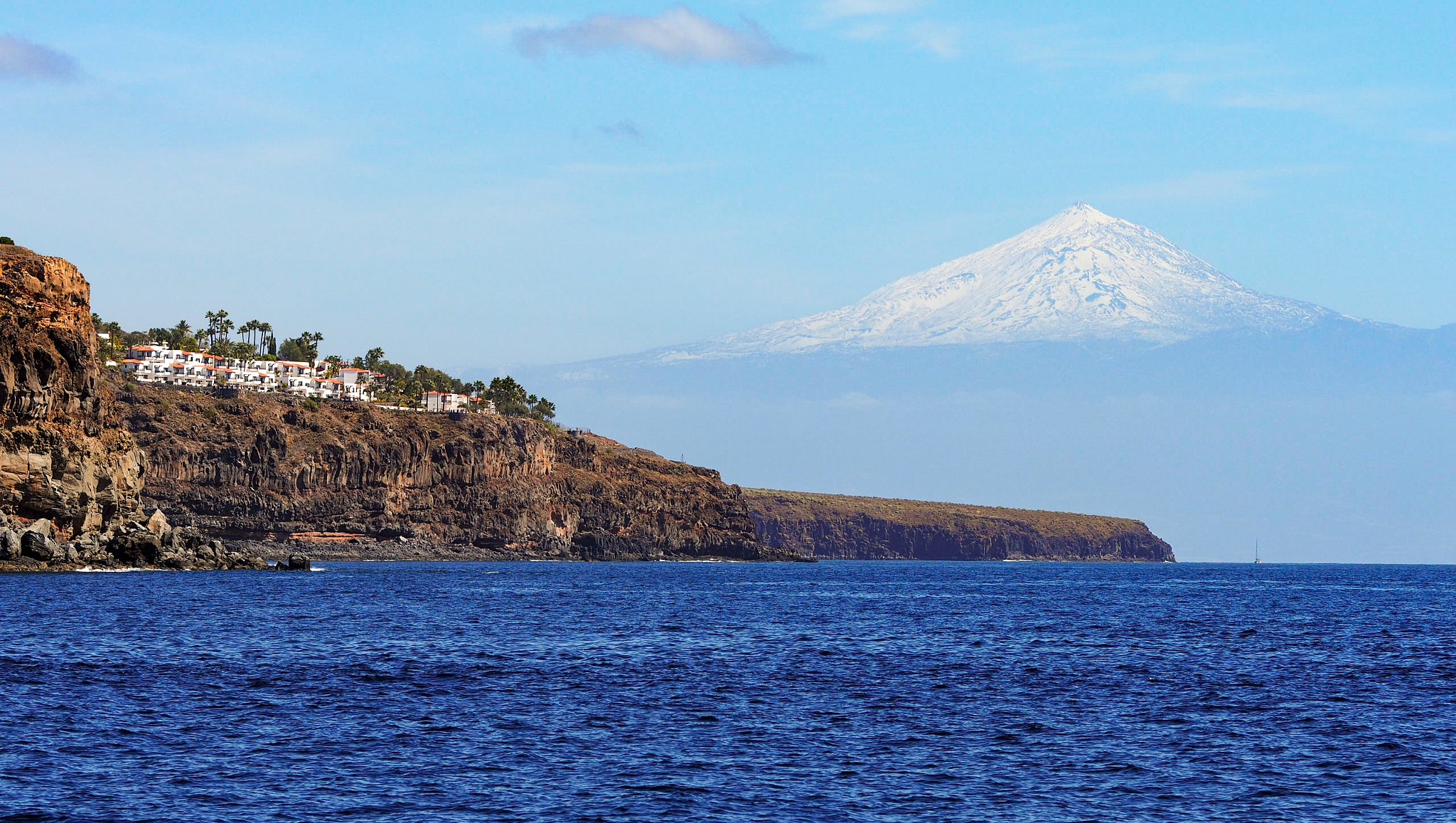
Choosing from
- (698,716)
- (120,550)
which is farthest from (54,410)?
(698,716)

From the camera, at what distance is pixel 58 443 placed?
4345 inches

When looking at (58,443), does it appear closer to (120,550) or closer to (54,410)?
(54,410)

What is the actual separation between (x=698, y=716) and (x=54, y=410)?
88707 mm

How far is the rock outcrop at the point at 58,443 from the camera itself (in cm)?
10669

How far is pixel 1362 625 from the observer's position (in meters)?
87.2

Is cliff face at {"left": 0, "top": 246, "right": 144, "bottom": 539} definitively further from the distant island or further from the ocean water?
the ocean water

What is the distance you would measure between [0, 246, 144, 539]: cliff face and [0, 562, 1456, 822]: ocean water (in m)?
25.6

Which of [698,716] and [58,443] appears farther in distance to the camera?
[58,443]

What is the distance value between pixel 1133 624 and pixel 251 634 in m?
50.8

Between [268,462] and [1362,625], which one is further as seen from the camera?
[268,462]

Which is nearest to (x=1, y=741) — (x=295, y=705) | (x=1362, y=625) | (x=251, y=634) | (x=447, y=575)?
(x=295, y=705)

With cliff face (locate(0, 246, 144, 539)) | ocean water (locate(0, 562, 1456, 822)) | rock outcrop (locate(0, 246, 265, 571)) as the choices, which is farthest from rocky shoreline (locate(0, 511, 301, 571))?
ocean water (locate(0, 562, 1456, 822))

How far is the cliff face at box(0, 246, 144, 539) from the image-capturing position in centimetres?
10744

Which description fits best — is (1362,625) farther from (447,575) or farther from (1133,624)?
(447,575)
